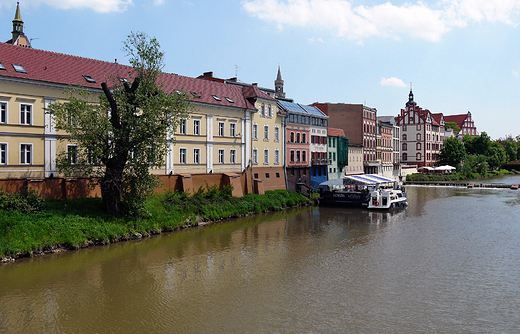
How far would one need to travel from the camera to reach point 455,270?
1967 centimetres

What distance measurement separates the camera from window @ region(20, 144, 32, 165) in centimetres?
2598

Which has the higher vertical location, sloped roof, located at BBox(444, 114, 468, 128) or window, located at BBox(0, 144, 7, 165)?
sloped roof, located at BBox(444, 114, 468, 128)

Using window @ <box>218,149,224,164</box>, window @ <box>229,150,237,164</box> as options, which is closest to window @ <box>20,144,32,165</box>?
window @ <box>218,149,224,164</box>

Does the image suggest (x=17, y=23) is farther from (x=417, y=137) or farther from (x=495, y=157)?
(x=495, y=157)

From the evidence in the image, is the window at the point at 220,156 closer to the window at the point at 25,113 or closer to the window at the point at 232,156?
the window at the point at 232,156

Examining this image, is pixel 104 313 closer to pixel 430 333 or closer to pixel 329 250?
pixel 430 333

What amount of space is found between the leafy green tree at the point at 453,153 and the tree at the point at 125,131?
7836 centimetres

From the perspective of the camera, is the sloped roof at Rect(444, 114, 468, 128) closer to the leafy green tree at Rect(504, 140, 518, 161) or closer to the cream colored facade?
the leafy green tree at Rect(504, 140, 518, 161)

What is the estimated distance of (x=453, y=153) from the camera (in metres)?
91.2

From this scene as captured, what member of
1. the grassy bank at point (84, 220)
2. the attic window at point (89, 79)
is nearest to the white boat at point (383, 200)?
the grassy bank at point (84, 220)

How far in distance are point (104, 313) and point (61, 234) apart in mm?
9405

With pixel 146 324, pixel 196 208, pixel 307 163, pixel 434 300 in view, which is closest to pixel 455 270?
pixel 434 300

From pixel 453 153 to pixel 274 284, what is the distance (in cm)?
8375

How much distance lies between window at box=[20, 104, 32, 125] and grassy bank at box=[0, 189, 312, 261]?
505cm
